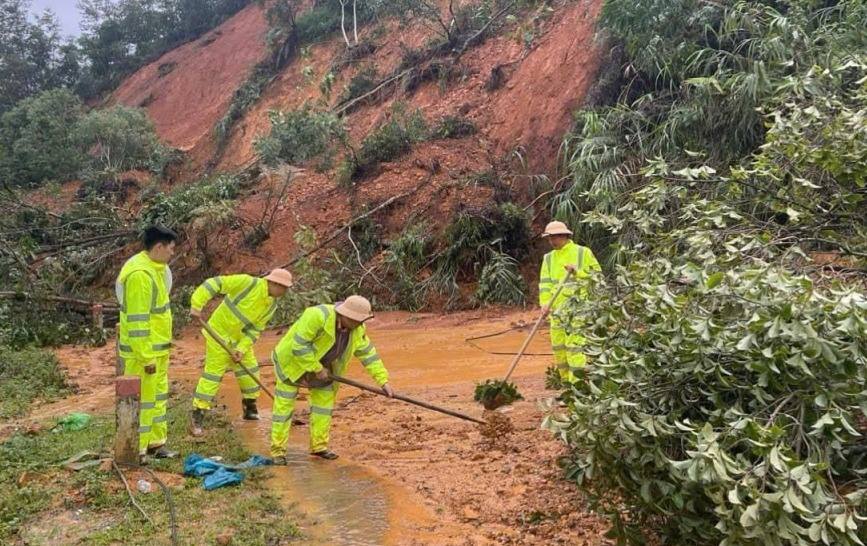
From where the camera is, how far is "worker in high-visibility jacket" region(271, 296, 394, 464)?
18.3 feet

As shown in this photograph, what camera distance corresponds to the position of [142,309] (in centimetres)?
545

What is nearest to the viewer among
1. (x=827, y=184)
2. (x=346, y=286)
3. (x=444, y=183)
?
(x=827, y=184)

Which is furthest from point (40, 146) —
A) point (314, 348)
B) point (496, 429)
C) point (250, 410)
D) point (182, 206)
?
point (496, 429)

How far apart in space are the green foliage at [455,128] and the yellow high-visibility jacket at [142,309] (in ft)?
37.9

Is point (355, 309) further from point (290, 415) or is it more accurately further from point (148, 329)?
point (148, 329)

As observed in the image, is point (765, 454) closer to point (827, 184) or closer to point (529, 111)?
point (827, 184)

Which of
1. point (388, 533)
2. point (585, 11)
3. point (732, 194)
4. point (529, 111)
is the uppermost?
point (585, 11)

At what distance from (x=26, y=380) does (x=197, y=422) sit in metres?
3.48

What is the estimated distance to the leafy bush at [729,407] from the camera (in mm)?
2859

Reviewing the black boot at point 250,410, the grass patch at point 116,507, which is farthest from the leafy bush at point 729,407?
the black boot at point 250,410

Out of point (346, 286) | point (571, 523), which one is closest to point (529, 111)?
point (346, 286)

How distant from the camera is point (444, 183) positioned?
48.5ft

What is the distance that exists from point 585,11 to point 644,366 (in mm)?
14056

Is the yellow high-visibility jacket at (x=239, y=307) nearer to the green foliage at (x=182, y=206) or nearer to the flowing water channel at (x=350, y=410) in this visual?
the flowing water channel at (x=350, y=410)
